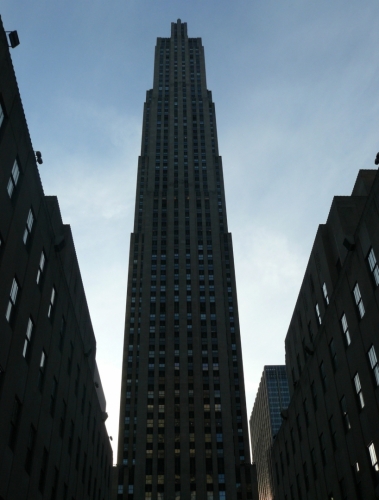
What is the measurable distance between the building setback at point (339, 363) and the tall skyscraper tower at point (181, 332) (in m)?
42.3

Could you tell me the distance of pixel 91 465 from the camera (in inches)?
1980

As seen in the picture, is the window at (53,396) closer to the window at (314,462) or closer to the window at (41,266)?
the window at (41,266)

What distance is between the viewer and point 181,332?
4316 inches

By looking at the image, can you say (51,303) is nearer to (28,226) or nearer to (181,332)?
(28,226)

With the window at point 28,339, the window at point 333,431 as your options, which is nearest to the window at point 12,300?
the window at point 28,339

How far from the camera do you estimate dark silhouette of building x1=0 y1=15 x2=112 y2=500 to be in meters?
26.0

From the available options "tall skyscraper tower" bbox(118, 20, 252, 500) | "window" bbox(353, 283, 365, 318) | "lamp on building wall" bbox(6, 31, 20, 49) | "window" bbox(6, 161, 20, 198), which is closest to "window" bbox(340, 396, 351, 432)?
"window" bbox(353, 283, 365, 318)

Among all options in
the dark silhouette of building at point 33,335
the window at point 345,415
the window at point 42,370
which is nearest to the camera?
the dark silhouette of building at point 33,335

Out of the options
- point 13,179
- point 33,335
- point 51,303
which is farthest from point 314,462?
point 13,179

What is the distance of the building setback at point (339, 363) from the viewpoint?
104 ft

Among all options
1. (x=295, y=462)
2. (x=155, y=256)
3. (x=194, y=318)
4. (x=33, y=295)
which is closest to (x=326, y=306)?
(x=295, y=462)

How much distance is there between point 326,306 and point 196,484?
61.9 m

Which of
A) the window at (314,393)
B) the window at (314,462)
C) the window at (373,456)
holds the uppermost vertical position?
the window at (314,393)

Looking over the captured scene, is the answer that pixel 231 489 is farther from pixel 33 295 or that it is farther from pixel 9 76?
pixel 9 76
